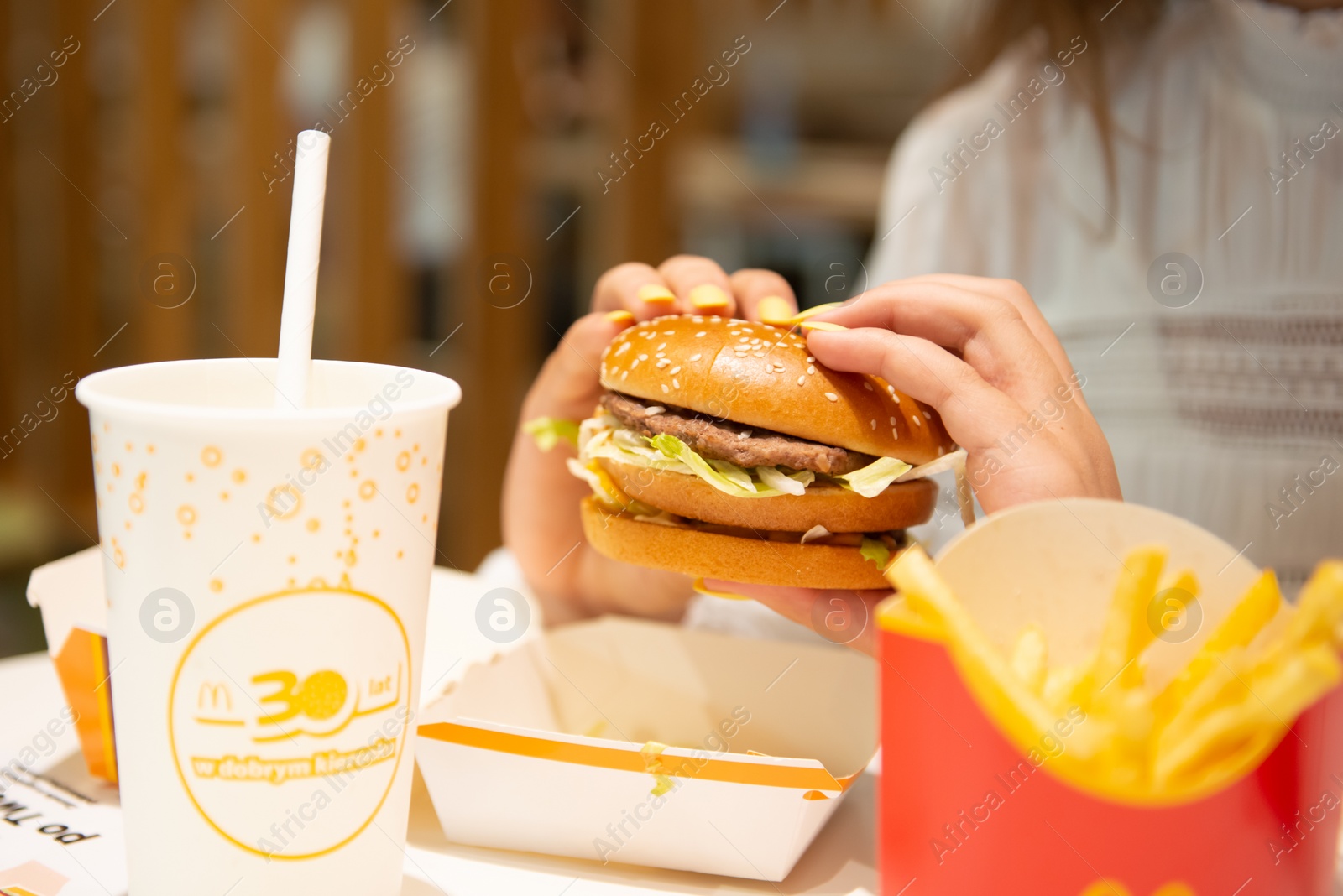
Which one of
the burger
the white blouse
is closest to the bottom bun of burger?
the burger

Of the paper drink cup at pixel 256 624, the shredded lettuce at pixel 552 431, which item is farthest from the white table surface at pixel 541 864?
the shredded lettuce at pixel 552 431

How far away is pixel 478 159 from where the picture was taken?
3.93 metres

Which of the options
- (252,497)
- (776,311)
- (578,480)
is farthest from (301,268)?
(578,480)

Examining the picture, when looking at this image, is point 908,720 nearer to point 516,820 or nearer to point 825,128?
point 516,820

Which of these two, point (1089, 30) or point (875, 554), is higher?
point (1089, 30)

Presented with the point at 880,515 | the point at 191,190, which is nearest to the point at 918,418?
the point at 880,515

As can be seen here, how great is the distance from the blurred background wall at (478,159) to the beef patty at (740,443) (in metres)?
2.46

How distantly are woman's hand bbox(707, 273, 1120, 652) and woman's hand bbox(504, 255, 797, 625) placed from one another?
0.95 feet

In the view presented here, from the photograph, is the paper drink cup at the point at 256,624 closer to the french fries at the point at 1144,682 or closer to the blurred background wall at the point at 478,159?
the french fries at the point at 1144,682

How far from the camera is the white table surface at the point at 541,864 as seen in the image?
0.96m

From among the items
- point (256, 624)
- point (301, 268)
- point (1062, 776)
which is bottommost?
point (1062, 776)

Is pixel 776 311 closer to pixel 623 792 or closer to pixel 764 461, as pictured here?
pixel 764 461

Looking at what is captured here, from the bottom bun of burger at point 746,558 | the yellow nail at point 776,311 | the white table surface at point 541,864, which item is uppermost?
the yellow nail at point 776,311

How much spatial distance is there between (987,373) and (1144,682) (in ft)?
1.29
